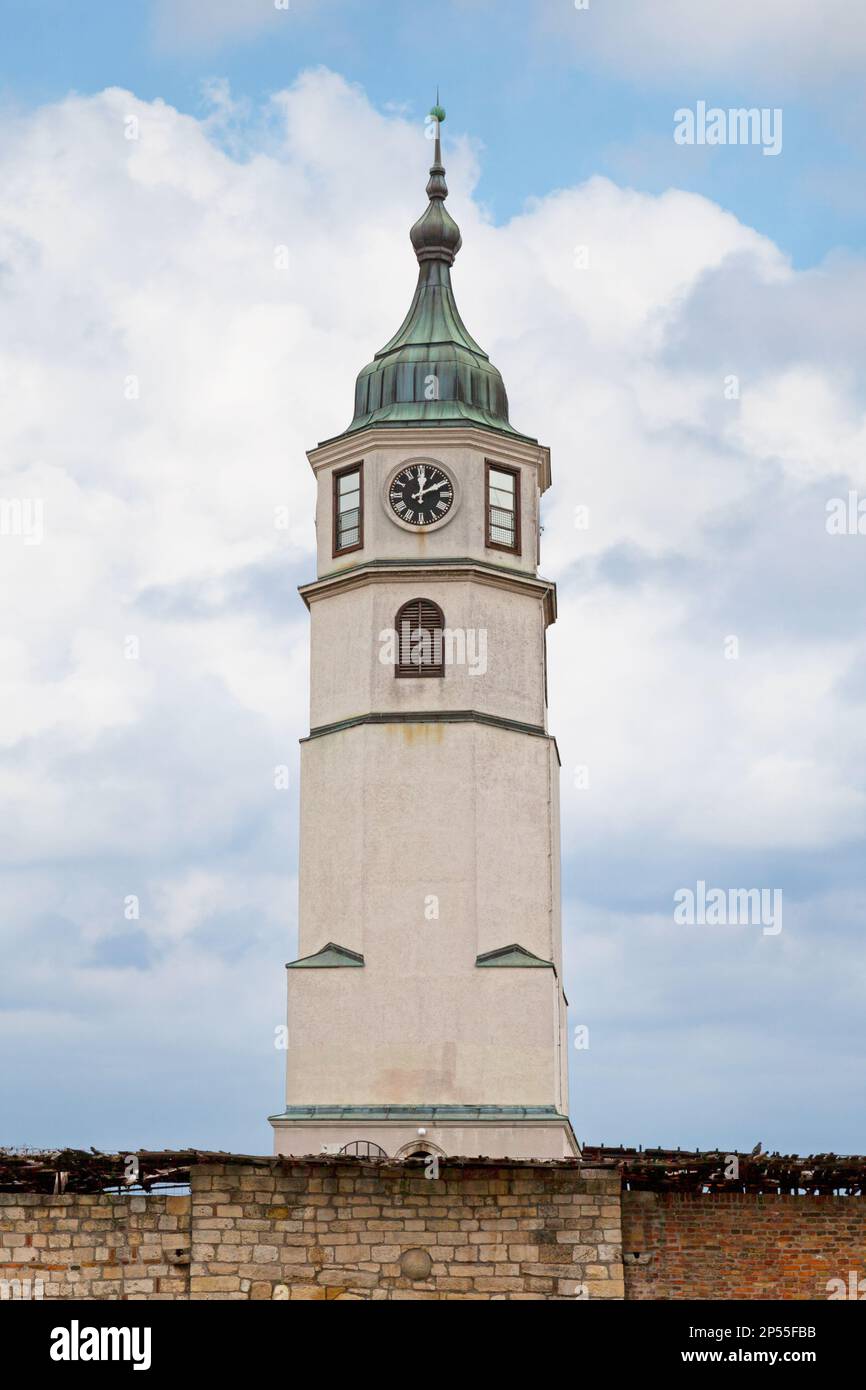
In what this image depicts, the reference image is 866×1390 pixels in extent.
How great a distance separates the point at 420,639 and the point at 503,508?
3462 mm

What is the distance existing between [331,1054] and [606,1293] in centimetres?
1503

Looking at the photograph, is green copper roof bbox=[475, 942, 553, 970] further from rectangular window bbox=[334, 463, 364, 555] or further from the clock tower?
rectangular window bbox=[334, 463, 364, 555]

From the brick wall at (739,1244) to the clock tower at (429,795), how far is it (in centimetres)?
1269

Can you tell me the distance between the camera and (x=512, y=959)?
39.4 metres

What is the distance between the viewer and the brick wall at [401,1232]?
2409 centimetres

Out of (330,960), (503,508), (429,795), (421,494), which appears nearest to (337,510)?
(421,494)

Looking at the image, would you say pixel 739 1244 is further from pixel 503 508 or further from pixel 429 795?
pixel 503 508

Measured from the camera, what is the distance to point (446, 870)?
131 feet

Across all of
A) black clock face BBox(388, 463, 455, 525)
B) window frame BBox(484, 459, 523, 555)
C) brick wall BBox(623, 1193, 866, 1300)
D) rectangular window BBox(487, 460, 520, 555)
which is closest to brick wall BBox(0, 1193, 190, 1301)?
brick wall BBox(623, 1193, 866, 1300)

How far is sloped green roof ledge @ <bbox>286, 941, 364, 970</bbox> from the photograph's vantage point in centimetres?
3928

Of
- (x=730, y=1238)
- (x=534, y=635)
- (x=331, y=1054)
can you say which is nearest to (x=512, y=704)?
(x=534, y=635)

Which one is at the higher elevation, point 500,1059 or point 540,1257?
point 500,1059

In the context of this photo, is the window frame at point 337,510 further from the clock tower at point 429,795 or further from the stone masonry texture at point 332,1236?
the stone masonry texture at point 332,1236
